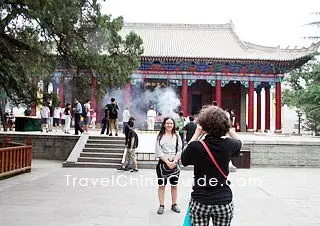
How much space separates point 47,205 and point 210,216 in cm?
387

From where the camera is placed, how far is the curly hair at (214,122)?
2.94 m

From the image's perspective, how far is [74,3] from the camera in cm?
877

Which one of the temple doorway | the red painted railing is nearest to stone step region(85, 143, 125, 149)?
the red painted railing

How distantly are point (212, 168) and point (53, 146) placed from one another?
12.2m

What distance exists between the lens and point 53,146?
14297 mm

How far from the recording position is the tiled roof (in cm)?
2525

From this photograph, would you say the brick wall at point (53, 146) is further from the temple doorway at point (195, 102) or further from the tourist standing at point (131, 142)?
the temple doorway at point (195, 102)

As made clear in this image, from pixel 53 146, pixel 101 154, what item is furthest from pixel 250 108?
pixel 101 154

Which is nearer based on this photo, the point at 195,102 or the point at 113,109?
the point at 113,109

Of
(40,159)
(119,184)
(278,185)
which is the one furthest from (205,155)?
(40,159)

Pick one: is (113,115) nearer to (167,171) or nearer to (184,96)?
(167,171)

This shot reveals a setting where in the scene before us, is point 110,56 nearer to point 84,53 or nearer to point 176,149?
point 84,53

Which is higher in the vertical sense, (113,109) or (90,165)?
(113,109)

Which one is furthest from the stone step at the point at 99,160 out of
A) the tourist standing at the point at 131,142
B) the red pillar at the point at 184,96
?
the red pillar at the point at 184,96
